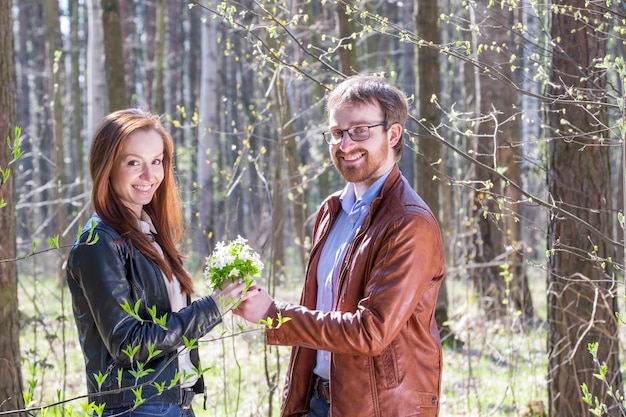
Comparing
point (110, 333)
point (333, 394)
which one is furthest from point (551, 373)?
point (110, 333)

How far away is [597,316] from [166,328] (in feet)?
11.8

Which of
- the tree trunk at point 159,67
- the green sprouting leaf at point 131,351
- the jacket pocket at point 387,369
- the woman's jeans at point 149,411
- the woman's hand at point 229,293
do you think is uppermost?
the tree trunk at point 159,67

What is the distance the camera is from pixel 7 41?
16.0 feet

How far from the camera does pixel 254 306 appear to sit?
2.82m

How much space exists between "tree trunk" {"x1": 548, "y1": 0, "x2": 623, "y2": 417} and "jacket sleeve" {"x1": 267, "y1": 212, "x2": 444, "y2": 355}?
7.98ft

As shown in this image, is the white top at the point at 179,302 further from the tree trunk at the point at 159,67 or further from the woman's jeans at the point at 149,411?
the tree trunk at the point at 159,67

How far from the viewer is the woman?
2.62 meters

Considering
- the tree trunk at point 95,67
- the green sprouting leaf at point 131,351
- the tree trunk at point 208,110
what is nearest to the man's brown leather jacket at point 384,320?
the green sprouting leaf at point 131,351

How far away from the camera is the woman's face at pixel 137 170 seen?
2902 mm

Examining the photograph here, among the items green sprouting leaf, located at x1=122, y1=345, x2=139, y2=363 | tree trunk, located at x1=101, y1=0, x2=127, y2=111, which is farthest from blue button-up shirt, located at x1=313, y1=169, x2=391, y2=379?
tree trunk, located at x1=101, y1=0, x2=127, y2=111

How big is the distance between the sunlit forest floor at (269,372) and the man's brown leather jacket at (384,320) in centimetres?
234

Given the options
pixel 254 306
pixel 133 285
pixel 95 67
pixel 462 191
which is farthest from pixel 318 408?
pixel 95 67

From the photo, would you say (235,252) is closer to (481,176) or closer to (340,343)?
(340,343)

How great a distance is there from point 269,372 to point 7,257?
266cm
